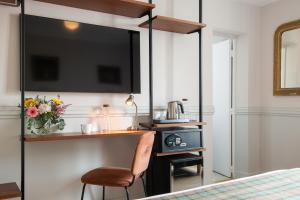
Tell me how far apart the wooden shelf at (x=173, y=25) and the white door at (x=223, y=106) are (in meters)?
1.15

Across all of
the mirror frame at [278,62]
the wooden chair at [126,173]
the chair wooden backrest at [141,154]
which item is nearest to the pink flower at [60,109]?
the wooden chair at [126,173]

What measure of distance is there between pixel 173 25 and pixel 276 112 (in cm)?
188

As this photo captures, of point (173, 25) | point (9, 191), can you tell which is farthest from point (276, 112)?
point (9, 191)

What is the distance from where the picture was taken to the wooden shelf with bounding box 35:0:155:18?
2.36 metres

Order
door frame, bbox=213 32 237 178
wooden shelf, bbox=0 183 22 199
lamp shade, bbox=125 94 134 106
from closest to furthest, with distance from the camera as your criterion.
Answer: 1. wooden shelf, bbox=0 183 22 199
2. lamp shade, bbox=125 94 134 106
3. door frame, bbox=213 32 237 178

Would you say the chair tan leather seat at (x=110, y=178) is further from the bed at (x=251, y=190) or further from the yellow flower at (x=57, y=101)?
the bed at (x=251, y=190)

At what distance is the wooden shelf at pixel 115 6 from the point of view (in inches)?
93.0

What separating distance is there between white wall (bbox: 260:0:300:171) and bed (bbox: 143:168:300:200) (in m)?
2.04

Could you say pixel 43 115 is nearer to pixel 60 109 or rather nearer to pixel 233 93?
pixel 60 109

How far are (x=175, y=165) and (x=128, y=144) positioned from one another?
1.83 ft

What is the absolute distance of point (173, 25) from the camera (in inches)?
111

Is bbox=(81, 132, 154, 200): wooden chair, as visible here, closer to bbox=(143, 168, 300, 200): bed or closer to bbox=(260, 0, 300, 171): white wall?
bbox=(143, 168, 300, 200): bed

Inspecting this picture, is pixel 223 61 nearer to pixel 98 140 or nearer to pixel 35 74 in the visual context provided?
pixel 98 140

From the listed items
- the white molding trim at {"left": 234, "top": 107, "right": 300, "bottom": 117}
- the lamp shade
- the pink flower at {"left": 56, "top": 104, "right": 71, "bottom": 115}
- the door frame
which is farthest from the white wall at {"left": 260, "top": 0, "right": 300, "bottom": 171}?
the pink flower at {"left": 56, "top": 104, "right": 71, "bottom": 115}
